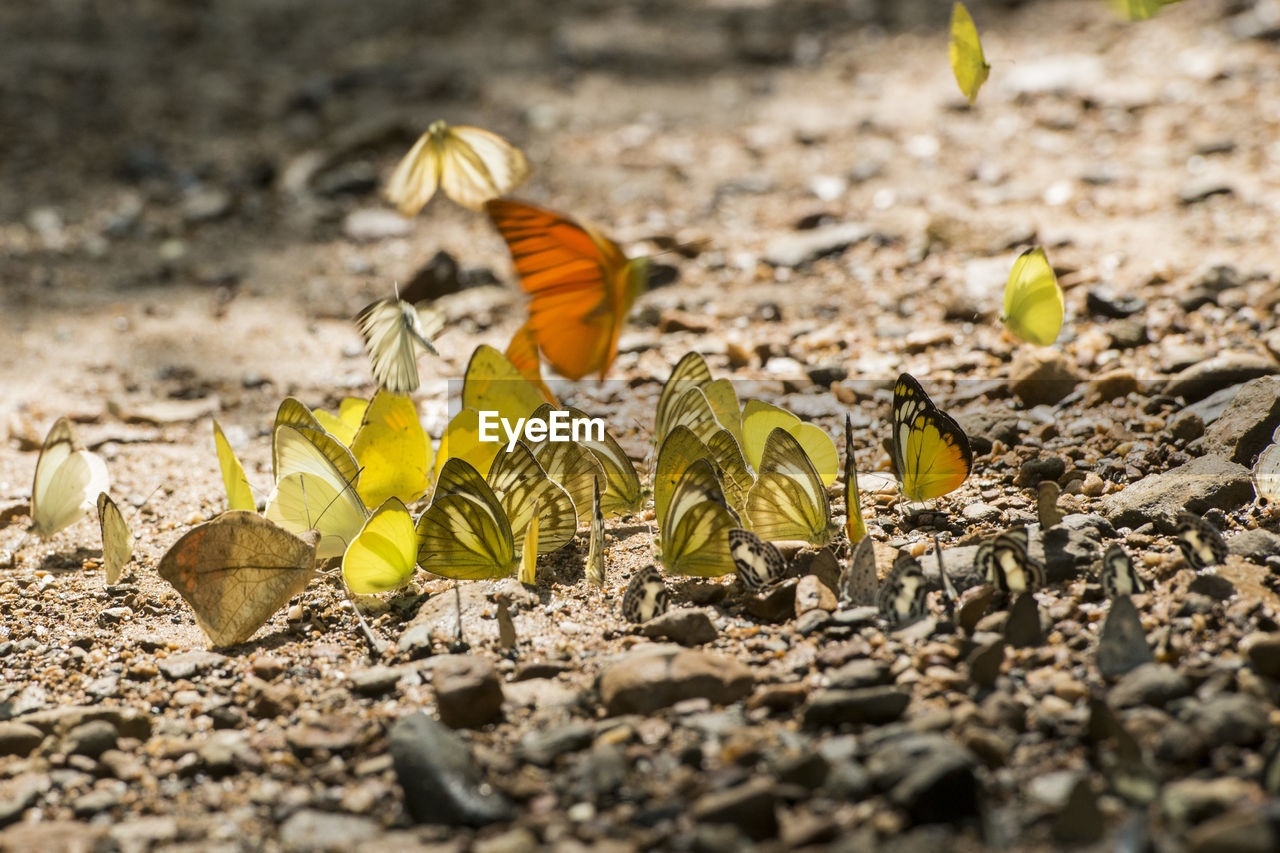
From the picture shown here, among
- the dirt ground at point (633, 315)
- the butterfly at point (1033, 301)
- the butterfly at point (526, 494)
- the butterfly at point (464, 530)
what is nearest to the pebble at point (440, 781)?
the dirt ground at point (633, 315)

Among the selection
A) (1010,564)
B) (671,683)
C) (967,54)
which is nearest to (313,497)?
(671,683)

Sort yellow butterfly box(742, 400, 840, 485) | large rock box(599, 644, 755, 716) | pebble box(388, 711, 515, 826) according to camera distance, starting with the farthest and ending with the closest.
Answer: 1. yellow butterfly box(742, 400, 840, 485)
2. large rock box(599, 644, 755, 716)
3. pebble box(388, 711, 515, 826)

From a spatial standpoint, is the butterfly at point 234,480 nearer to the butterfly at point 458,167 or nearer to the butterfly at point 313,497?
the butterfly at point 313,497

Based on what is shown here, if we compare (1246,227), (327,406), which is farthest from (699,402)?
(1246,227)

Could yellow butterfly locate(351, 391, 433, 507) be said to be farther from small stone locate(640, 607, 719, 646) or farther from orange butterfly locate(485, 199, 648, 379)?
small stone locate(640, 607, 719, 646)

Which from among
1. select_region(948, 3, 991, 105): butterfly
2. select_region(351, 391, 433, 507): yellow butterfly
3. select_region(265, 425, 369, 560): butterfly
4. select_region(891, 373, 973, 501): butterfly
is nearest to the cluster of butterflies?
select_region(948, 3, 991, 105): butterfly

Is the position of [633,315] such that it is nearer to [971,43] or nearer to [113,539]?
[971,43]
